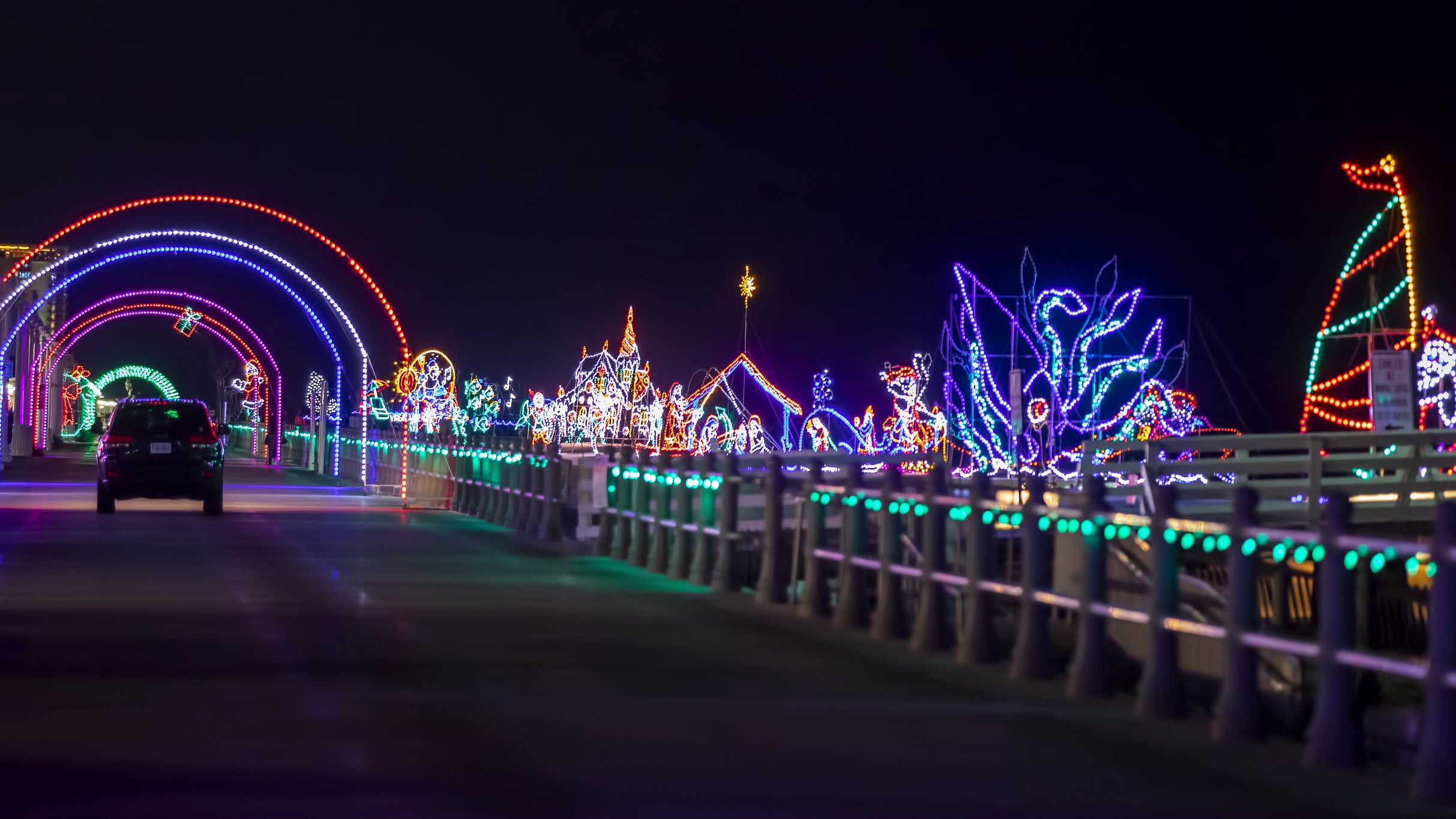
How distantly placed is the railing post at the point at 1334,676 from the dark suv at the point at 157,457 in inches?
1015

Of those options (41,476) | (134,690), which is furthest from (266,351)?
(134,690)

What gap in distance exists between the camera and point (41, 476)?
54.9 meters

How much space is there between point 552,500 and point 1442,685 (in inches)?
763

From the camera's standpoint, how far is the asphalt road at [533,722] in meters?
8.28

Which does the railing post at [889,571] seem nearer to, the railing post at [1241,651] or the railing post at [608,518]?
the railing post at [1241,651]

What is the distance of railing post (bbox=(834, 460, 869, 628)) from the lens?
15633 mm

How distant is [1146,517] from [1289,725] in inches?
249

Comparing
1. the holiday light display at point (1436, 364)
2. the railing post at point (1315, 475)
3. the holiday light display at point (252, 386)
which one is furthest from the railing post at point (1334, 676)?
the holiday light display at point (252, 386)

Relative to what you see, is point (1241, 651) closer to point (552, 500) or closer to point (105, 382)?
point (552, 500)

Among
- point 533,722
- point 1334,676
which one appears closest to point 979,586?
point 533,722

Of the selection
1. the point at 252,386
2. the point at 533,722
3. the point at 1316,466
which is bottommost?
the point at 533,722

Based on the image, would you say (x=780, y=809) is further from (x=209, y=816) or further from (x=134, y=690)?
(x=134, y=690)

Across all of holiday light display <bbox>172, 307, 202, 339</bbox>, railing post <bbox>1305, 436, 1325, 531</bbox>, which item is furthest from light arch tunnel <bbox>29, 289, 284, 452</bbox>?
railing post <bbox>1305, 436, 1325, 531</bbox>

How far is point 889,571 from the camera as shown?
14820 mm
